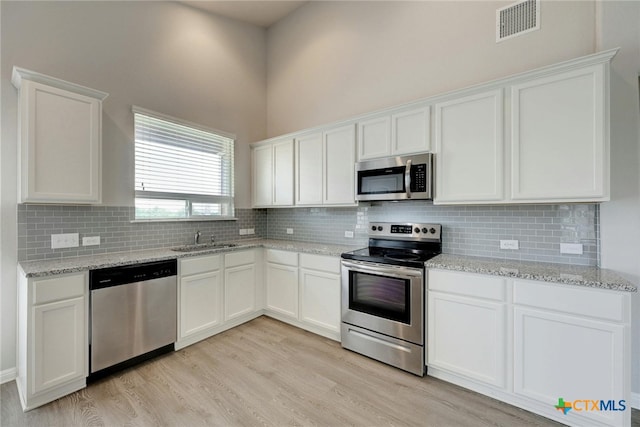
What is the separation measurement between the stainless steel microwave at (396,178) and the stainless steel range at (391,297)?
45cm

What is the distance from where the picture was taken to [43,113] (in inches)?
85.5

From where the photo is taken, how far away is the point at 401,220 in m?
3.06

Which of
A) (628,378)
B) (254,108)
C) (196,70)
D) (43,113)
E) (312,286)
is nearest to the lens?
(628,378)

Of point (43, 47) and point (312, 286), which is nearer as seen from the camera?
point (43, 47)

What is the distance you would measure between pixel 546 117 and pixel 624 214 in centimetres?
92

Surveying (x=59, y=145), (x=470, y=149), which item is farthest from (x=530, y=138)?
(x=59, y=145)

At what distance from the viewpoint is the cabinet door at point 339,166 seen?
10.3ft

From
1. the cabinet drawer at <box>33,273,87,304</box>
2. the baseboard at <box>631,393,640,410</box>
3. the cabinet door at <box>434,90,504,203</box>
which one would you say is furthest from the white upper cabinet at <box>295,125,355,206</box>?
the baseboard at <box>631,393,640,410</box>

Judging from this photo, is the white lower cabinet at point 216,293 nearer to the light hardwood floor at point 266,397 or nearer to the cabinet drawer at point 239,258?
the cabinet drawer at point 239,258

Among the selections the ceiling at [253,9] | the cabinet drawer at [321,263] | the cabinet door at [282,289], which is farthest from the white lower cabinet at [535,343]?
the ceiling at [253,9]

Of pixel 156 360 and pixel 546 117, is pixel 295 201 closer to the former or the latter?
pixel 156 360

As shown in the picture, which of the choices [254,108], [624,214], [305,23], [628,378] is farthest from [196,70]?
[628,378]

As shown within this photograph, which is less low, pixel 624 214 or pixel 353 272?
pixel 624 214

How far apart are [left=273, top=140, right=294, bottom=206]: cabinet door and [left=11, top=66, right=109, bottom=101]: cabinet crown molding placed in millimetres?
1988
